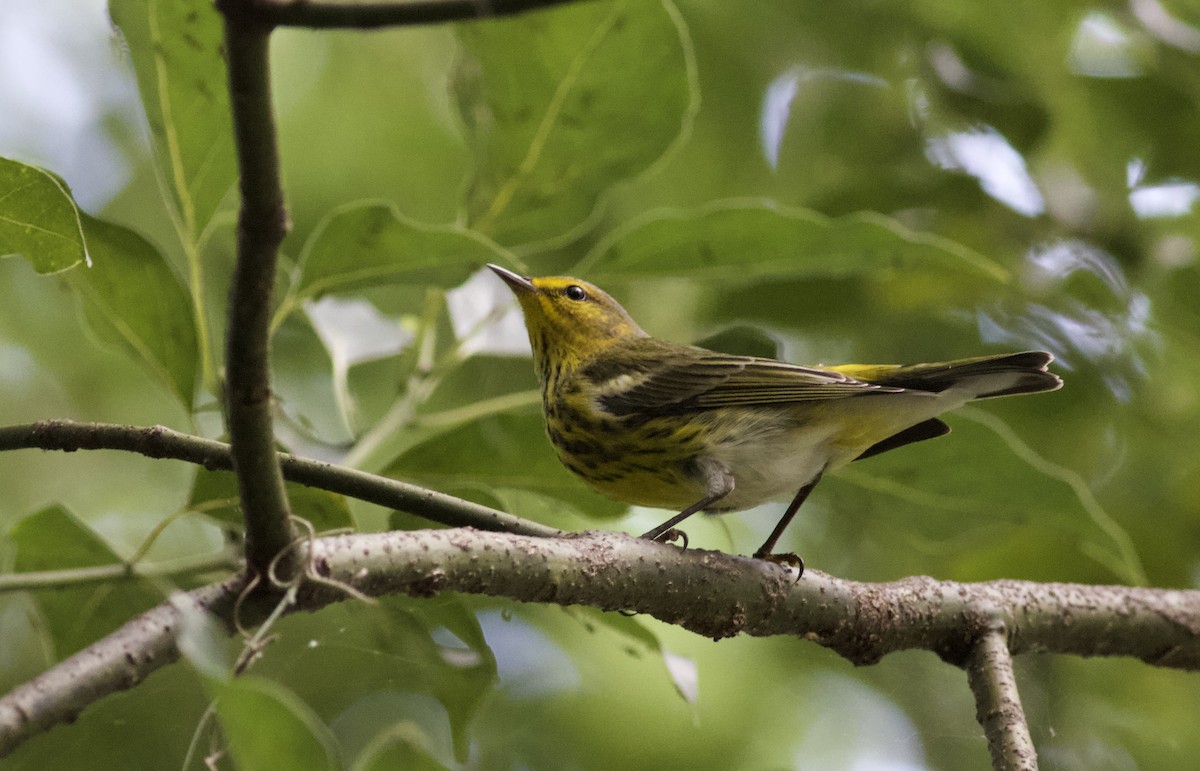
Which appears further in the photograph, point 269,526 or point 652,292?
point 652,292

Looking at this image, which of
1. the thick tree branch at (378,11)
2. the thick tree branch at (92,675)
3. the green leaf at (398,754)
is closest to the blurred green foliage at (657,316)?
the thick tree branch at (92,675)

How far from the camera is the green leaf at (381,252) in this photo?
1.99 meters

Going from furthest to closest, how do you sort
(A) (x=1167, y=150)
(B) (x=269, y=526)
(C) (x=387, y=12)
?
(A) (x=1167, y=150) → (B) (x=269, y=526) → (C) (x=387, y=12)

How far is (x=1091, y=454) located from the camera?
12.4 feet

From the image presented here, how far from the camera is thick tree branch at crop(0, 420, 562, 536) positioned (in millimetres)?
1459

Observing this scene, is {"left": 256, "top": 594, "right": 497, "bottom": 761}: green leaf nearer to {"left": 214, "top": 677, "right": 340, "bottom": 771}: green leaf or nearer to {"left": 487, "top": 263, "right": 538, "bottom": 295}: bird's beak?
{"left": 214, "top": 677, "right": 340, "bottom": 771}: green leaf

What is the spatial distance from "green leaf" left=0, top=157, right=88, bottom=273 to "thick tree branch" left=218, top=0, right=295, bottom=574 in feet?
1.62

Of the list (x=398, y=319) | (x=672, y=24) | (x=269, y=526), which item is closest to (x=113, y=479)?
(x=398, y=319)

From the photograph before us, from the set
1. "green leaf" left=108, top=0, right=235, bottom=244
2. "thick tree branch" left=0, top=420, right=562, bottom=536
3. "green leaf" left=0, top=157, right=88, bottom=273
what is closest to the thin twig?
"thick tree branch" left=0, top=420, right=562, bottom=536

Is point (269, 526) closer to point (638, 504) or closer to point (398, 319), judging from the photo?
point (638, 504)

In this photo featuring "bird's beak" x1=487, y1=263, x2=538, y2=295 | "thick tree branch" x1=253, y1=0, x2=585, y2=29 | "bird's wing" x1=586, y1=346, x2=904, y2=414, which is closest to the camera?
"thick tree branch" x1=253, y1=0, x2=585, y2=29

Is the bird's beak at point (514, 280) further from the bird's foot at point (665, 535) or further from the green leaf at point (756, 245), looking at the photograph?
the bird's foot at point (665, 535)

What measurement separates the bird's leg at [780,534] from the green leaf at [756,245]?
1.72 ft

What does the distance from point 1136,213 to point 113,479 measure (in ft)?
12.6
